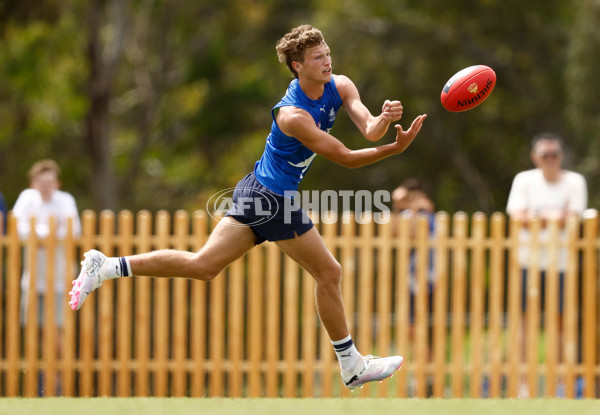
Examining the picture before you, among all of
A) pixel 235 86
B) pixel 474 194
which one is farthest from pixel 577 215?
pixel 235 86

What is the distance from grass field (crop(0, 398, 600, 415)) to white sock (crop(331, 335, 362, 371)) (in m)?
0.28

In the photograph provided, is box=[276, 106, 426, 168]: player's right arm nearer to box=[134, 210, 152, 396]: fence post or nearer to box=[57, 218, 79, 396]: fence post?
box=[134, 210, 152, 396]: fence post

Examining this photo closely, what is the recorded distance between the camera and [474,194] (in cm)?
2016

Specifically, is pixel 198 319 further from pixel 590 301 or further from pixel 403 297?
pixel 590 301

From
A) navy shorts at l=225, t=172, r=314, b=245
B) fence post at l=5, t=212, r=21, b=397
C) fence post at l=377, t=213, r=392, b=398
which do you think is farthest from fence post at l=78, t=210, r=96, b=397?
navy shorts at l=225, t=172, r=314, b=245

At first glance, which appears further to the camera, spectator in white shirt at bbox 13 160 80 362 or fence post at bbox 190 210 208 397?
spectator in white shirt at bbox 13 160 80 362

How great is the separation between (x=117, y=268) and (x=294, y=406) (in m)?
1.41

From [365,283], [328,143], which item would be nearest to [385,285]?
[365,283]

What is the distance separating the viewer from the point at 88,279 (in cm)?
552

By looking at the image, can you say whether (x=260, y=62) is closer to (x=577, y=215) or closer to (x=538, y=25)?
(x=538, y=25)

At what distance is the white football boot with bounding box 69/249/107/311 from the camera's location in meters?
5.51

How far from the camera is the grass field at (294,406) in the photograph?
546cm

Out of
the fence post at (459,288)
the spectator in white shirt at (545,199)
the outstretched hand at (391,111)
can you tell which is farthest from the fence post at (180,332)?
the outstretched hand at (391,111)

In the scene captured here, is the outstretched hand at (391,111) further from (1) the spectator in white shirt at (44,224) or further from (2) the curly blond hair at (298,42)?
(1) the spectator in white shirt at (44,224)
